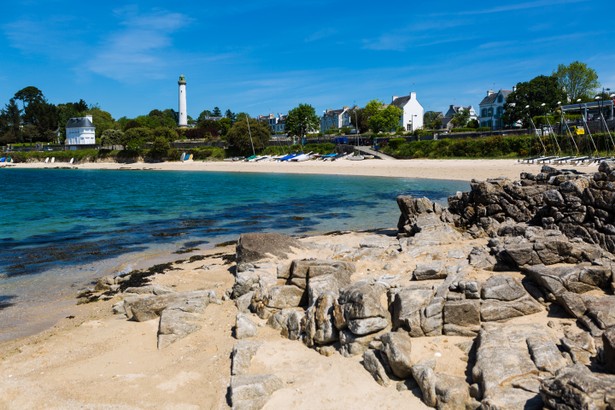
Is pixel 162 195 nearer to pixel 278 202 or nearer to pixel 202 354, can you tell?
pixel 278 202

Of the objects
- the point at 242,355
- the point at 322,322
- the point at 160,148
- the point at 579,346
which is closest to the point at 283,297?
the point at 322,322

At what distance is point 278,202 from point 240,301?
2692cm

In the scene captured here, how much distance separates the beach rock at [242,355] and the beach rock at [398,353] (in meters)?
2.45

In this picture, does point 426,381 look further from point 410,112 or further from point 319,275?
point 410,112

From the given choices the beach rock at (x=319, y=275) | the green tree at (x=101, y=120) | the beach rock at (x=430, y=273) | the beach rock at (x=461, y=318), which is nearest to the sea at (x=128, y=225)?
the beach rock at (x=319, y=275)

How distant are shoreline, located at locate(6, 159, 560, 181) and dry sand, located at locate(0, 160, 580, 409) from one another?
127ft

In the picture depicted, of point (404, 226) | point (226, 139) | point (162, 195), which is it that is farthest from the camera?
point (226, 139)

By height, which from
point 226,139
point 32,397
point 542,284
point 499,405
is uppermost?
point 226,139

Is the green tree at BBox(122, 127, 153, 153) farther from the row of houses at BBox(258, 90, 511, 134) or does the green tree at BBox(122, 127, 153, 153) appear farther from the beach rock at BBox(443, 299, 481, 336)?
the beach rock at BBox(443, 299, 481, 336)

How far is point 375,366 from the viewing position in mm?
7809

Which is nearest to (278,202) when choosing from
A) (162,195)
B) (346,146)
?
(162,195)

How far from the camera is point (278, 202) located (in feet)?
125

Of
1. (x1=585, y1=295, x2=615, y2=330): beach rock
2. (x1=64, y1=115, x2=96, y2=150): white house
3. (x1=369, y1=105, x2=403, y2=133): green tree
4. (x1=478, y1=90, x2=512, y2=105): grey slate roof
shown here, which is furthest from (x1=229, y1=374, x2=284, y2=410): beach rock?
(x1=64, y1=115, x2=96, y2=150): white house

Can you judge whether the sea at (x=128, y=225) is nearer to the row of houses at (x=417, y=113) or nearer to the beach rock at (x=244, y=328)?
the beach rock at (x=244, y=328)
